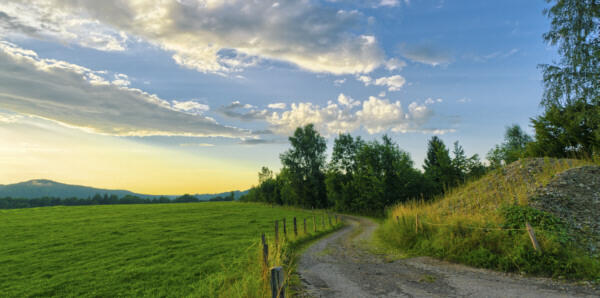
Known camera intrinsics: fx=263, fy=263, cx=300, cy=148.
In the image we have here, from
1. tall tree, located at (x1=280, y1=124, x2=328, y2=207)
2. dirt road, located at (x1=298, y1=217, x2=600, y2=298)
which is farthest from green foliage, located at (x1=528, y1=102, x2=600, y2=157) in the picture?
tall tree, located at (x1=280, y1=124, x2=328, y2=207)

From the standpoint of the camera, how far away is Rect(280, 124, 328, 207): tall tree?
61.2 m

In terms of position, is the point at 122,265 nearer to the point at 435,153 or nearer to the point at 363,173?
the point at 363,173

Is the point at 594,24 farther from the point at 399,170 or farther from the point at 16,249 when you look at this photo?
the point at 16,249

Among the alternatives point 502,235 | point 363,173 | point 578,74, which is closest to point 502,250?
point 502,235

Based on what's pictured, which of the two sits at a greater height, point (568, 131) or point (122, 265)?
point (568, 131)

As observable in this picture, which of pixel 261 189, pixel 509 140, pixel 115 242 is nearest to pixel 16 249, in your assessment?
pixel 115 242

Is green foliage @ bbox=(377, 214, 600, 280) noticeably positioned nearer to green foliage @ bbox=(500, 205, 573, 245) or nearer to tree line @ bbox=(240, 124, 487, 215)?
green foliage @ bbox=(500, 205, 573, 245)

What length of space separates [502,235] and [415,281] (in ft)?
16.0

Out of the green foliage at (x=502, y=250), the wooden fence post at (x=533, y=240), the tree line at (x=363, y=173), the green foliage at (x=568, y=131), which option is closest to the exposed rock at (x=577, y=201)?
the green foliage at (x=502, y=250)

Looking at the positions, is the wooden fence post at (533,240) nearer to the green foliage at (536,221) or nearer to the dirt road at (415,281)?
the green foliage at (536,221)

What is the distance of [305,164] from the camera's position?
61.9 metres

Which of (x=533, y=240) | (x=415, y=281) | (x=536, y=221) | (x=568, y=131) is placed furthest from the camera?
(x=568, y=131)

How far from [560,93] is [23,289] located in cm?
3655

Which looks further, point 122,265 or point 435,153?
point 435,153
